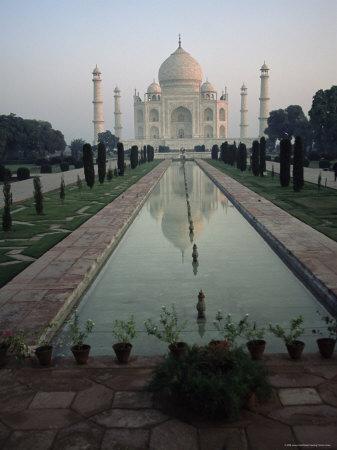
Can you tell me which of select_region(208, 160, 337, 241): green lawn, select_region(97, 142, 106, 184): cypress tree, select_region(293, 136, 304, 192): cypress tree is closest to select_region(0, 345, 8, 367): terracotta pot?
select_region(208, 160, 337, 241): green lawn

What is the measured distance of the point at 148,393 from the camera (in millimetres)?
2986

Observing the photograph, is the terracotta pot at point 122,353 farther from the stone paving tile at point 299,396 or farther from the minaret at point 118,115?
the minaret at point 118,115

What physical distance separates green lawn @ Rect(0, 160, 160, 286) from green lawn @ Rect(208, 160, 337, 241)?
4232 mm

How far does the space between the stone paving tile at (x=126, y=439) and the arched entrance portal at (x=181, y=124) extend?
56336mm

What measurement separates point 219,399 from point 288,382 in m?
0.65

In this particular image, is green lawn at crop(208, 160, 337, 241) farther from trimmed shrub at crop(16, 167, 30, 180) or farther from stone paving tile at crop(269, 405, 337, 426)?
trimmed shrub at crop(16, 167, 30, 180)

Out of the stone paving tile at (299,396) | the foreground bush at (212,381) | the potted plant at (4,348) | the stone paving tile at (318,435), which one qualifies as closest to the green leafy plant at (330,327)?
the stone paving tile at (299,396)

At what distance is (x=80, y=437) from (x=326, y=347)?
1778mm

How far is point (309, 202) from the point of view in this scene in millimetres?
12000

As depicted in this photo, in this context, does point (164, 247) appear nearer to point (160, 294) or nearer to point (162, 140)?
point (160, 294)

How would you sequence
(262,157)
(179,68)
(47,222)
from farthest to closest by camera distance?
1. (179,68)
2. (262,157)
3. (47,222)

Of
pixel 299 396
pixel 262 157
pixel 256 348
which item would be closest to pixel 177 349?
pixel 256 348

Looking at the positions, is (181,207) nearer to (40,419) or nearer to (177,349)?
(177,349)

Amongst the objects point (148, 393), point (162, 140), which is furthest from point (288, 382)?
point (162, 140)
